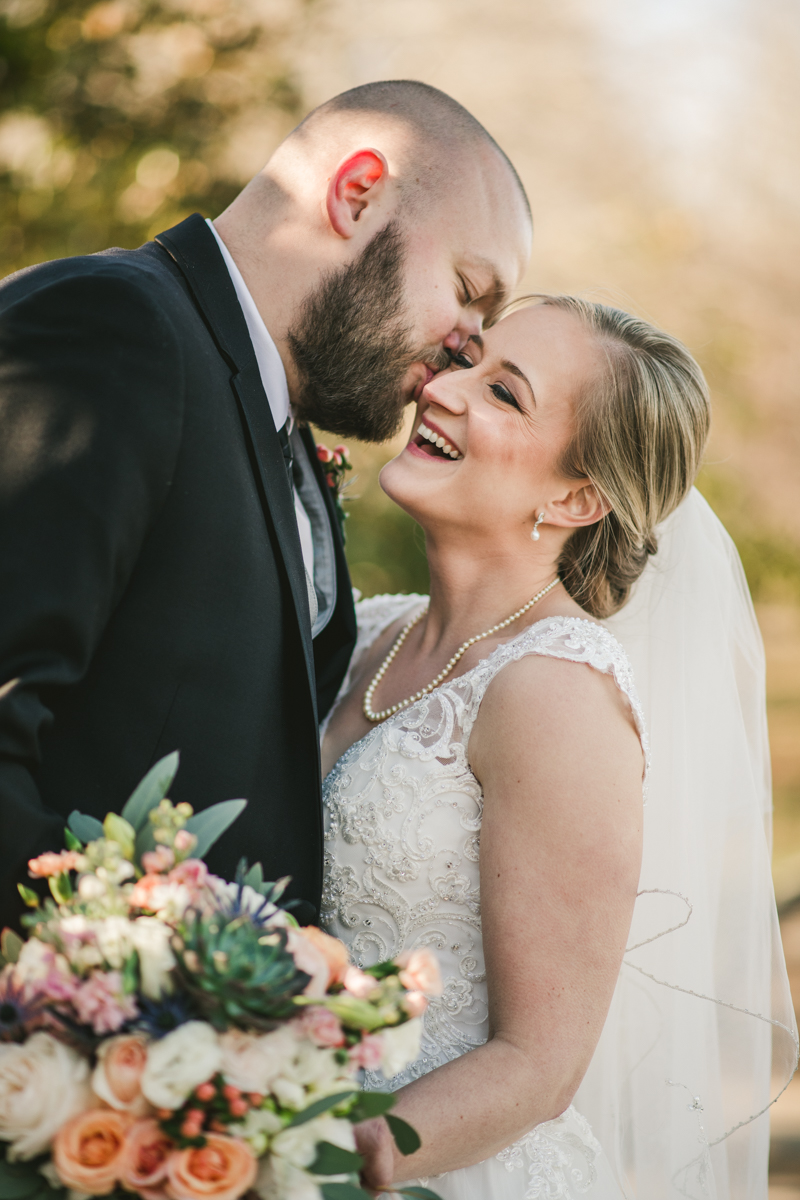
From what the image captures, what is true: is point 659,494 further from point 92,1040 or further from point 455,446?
point 92,1040

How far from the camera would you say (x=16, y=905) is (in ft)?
5.89

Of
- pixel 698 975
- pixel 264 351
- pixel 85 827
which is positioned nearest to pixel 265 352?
pixel 264 351

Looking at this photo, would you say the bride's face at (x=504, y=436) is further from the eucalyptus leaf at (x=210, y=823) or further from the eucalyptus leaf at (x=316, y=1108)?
the eucalyptus leaf at (x=316, y=1108)

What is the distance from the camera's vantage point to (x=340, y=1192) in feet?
4.63

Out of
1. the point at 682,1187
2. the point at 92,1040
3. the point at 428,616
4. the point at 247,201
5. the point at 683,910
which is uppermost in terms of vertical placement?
the point at 247,201

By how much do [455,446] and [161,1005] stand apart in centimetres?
178

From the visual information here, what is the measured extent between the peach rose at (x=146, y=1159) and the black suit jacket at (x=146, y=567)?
555 millimetres

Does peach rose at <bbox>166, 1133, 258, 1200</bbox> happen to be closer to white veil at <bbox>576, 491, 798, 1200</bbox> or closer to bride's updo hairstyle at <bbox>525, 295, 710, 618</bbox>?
white veil at <bbox>576, 491, 798, 1200</bbox>

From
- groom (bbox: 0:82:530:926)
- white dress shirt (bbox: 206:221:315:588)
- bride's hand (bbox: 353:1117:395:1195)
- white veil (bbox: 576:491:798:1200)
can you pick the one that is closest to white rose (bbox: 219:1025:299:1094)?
bride's hand (bbox: 353:1117:395:1195)

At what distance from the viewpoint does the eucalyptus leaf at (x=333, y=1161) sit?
138 cm

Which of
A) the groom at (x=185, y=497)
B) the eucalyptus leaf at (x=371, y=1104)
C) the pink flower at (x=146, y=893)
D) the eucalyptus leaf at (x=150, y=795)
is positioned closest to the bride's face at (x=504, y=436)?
the groom at (x=185, y=497)

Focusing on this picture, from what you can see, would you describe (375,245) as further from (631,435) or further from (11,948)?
(11,948)

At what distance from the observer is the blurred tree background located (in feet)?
19.5

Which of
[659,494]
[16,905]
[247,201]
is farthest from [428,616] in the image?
[16,905]
